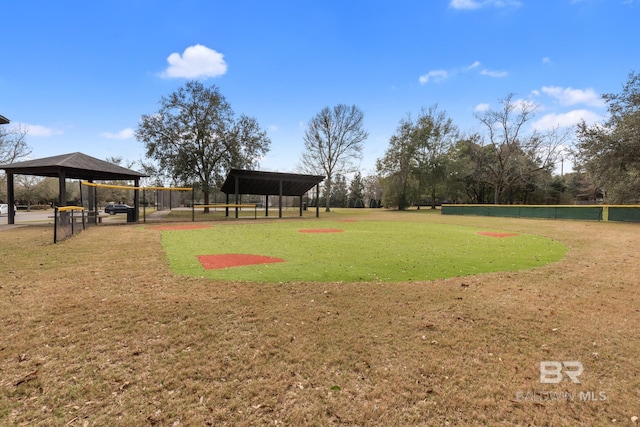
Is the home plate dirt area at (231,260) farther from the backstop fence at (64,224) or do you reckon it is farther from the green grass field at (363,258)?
the backstop fence at (64,224)

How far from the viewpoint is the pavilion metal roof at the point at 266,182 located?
68.0 ft

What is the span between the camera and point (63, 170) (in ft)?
49.0

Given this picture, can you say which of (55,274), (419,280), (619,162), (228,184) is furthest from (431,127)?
(55,274)

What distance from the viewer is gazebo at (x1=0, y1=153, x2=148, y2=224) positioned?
14.7m

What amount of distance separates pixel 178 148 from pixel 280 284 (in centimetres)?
2603

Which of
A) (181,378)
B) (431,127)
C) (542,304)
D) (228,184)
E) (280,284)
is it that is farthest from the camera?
(431,127)

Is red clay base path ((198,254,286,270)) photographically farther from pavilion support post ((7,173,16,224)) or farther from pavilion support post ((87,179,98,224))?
pavilion support post ((7,173,16,224))

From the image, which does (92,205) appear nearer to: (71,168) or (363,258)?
(71,168)

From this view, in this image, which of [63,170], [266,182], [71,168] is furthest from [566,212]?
[63,170]

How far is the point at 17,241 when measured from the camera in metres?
9.30

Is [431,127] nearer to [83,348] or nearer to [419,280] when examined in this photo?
[419,280]

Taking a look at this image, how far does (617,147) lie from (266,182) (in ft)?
73.9

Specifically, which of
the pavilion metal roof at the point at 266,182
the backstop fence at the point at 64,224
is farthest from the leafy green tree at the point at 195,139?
the backstop fence at the point at 64,224

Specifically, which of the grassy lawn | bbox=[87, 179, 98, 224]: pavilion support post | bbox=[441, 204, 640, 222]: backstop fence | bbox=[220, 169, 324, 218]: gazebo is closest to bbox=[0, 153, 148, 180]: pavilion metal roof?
bbox=[87, 179, 98, 224]: pavilion support post
